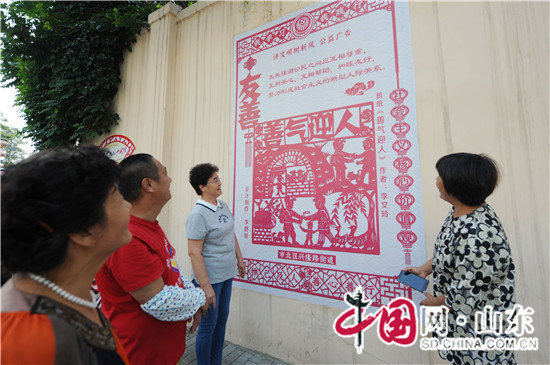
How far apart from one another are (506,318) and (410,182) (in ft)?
3.25

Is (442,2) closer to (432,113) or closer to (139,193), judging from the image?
(432,113)

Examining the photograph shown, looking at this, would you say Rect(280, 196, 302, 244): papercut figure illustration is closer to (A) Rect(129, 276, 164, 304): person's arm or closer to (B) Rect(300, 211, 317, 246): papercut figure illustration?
(B) Rect(300, 211, 317, 246): papercut figure illustration

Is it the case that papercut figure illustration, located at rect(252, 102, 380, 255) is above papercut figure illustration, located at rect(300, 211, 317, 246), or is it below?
above

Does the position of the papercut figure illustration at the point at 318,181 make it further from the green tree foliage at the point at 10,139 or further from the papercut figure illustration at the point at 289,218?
the green tree foliage at the point at 10,139

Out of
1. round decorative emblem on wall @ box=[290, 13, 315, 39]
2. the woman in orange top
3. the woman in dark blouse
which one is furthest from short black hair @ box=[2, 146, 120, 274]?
round decorative emblem on wall @ box=[290, 13, 315, 39]

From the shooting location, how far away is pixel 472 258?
1151 mm

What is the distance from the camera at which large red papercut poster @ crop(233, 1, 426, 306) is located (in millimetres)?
1992

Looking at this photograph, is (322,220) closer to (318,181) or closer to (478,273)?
(318,181)

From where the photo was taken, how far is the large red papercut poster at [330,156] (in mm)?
1992

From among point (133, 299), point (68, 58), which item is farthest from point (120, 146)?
point (133, 299)

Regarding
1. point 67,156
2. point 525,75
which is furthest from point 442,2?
point 67,156

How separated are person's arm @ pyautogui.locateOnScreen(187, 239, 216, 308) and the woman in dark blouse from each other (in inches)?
52.3

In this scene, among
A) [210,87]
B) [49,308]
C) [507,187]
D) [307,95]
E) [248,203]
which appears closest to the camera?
[49,308]

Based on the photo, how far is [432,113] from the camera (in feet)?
6.35
